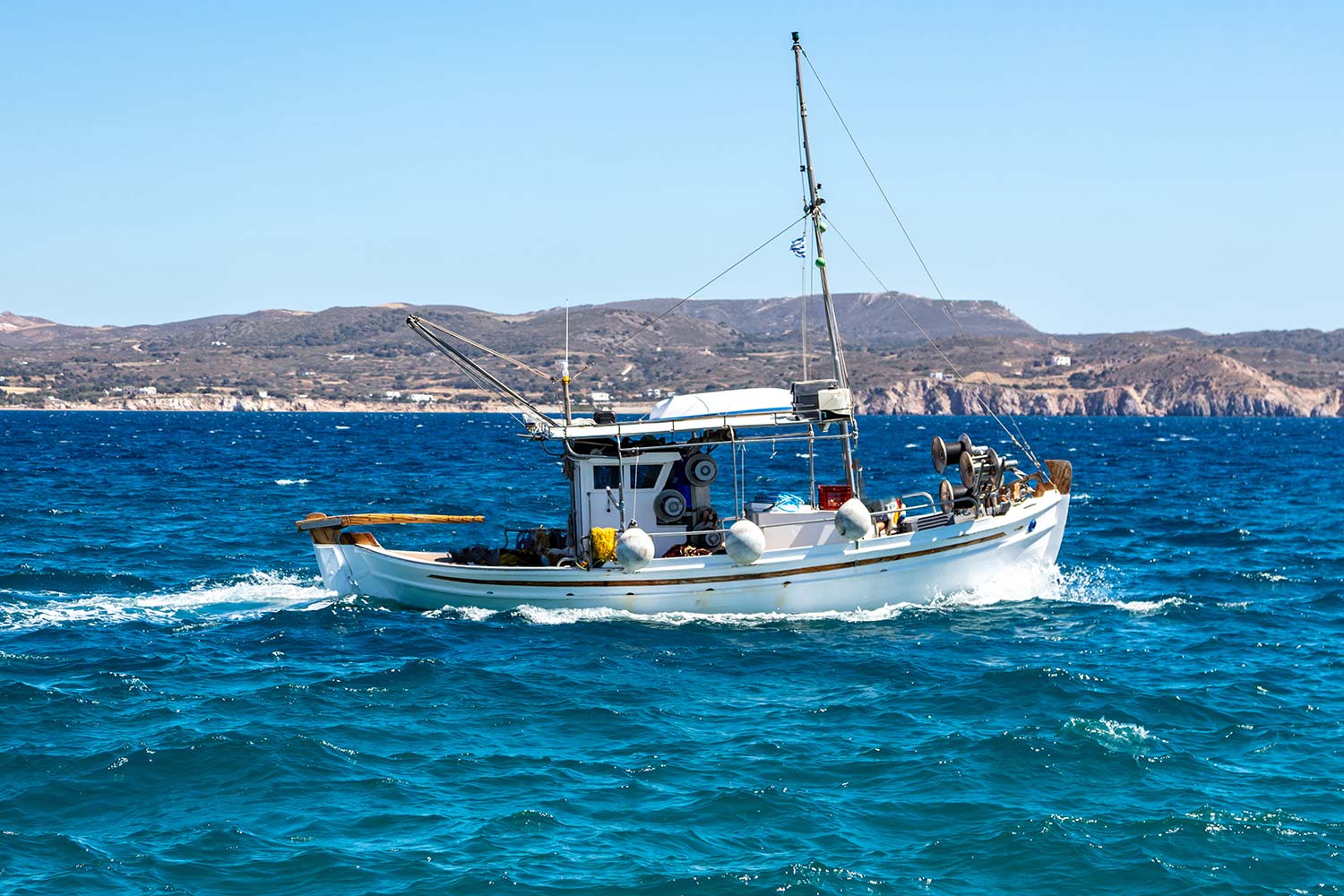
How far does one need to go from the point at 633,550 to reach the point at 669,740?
7.39 meters

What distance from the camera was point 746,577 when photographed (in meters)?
26.3

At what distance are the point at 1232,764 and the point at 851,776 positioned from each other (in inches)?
210

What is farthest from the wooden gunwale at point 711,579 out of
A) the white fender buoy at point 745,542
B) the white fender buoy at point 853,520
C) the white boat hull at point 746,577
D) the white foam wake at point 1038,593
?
the white foam wake at point 1038,593

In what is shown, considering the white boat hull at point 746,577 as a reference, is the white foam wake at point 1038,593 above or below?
below

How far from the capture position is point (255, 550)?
126ft

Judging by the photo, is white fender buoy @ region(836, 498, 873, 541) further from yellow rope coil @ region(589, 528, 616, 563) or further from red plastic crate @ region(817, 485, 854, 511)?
yellow rope coil @ region(589, 528, 616, 563)

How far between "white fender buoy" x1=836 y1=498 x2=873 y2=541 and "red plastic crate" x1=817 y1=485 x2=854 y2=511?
1743 millimetres

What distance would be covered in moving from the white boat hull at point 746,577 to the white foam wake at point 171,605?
1984 millimetres

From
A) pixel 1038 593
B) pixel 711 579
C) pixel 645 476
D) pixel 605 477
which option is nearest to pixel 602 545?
pixel 605 477

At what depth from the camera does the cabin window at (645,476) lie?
2747 cm

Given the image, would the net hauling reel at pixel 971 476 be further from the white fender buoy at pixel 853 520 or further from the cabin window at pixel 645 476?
the cabin window at pixel 645 476

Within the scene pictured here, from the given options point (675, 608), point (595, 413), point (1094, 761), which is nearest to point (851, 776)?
point (1094, 761)

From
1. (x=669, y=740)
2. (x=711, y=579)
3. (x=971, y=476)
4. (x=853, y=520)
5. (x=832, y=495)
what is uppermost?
(x=971, y=476)

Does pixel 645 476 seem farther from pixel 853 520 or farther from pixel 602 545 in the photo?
pixel 853 520
